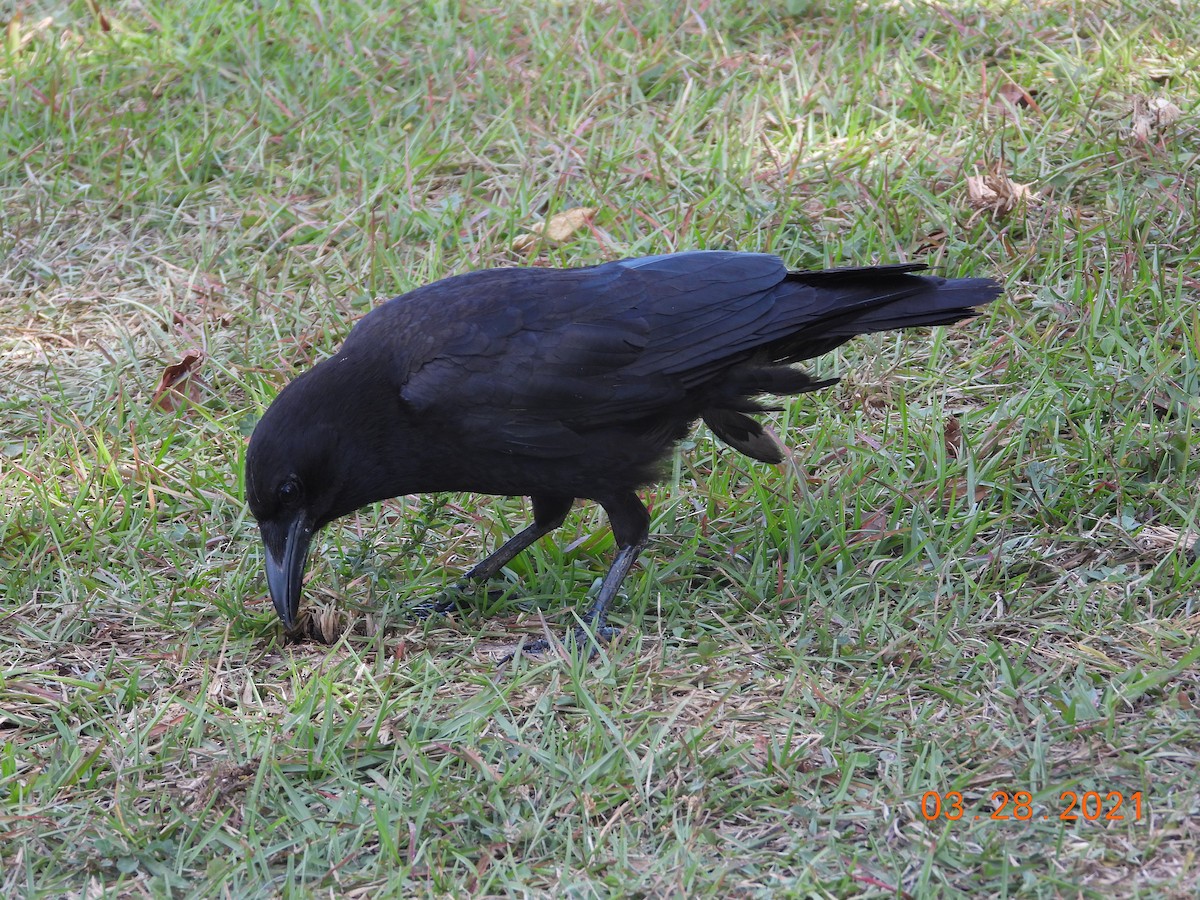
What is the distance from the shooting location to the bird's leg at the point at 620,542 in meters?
3.83

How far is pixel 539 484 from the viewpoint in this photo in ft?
12.3

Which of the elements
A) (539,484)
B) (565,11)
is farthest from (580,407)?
(565,11)

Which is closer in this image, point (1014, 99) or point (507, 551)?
point (507, 551)

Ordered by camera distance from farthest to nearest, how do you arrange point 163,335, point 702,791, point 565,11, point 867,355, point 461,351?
point 565,11 < point 163,335 < point 867,355 < point 461,351 < point 702,791

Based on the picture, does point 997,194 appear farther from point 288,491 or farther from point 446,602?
point 288,491

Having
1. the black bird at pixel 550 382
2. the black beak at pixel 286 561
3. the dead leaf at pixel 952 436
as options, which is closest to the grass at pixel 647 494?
the dead leaf at pixel 952 436

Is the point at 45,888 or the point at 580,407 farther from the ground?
the point at 580,407

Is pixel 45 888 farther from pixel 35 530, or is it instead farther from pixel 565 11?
pixel 565 11

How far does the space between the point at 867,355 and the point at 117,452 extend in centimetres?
271

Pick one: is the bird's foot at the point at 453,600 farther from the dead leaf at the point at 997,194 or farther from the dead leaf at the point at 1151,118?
the dead leaf at the point at 1151,118

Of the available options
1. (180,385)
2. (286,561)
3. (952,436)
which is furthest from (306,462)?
(952,436)

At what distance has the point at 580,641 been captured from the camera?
12.3 feet

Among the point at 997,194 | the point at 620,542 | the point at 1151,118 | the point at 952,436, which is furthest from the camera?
the point at 1151,118

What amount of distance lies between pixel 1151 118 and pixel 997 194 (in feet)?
2.53
